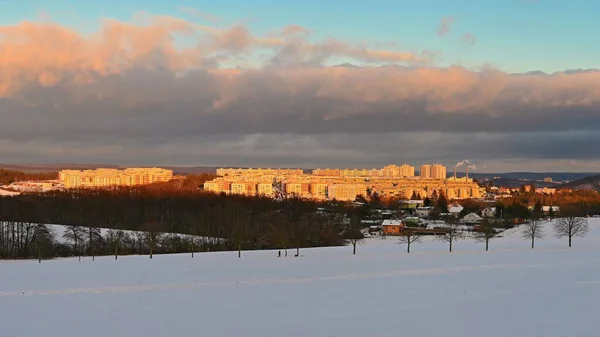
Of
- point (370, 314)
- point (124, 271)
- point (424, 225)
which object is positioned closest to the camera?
point (370, 314)

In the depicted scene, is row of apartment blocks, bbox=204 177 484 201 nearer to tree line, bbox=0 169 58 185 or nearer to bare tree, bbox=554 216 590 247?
tree line, bbox=0 169 58 185

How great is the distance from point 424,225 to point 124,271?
39.1m

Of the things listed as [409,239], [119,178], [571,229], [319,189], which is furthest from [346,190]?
[409,239]

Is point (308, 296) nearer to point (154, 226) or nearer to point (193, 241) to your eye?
point (193, 241)

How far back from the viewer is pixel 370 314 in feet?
47.7

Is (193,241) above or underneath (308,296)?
underneath

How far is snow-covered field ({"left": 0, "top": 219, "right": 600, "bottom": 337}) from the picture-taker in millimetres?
13109

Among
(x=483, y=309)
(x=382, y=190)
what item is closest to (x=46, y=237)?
(x=483, y=309)

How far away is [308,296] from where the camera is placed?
1761 centimetres

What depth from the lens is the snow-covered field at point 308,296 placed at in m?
13.1

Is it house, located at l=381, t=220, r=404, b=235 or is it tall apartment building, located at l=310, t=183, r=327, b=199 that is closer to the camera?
house, located at l=381, t=220, r=404, b=235

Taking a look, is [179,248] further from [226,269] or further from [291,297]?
[291,297]

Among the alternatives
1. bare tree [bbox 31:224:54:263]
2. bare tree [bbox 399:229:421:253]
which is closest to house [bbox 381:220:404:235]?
bare tree [bbox 399:229:421:253]

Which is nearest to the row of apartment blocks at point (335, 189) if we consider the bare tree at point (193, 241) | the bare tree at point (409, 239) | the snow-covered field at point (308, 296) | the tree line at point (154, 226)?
the tree line at point (154, 226)
